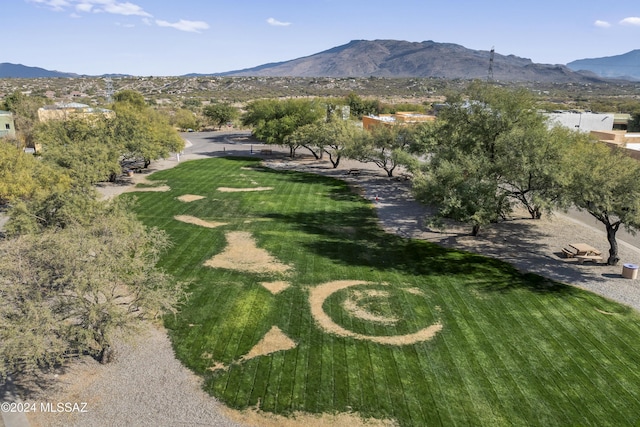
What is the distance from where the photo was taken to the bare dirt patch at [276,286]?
2667cm

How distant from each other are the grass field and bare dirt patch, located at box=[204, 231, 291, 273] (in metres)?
0.15

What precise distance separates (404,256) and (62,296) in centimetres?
2297

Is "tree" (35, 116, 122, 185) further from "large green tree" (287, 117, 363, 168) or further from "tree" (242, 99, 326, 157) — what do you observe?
"large green tree" (287, 117, 363, 168)

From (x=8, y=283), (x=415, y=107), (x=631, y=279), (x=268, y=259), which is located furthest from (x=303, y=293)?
(x=415, y=107)

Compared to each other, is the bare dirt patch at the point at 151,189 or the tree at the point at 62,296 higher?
the tree at the point at 62,296

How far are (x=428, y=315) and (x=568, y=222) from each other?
24424mm

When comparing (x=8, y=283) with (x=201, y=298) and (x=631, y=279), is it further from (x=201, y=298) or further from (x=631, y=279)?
(x=631, y=279)

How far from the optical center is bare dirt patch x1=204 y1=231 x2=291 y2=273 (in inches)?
1171

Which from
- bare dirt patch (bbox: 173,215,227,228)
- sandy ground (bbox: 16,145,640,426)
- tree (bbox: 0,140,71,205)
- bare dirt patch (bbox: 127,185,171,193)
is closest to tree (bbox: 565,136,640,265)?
sandy ground (bbox: 16,145,640,426)

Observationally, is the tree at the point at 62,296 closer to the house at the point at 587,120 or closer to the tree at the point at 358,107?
the house at the point at 587,120

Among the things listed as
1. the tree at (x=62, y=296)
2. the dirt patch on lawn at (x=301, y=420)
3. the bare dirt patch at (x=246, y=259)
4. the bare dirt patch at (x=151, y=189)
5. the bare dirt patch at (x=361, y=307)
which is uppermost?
the tree at (x=62, y=296)

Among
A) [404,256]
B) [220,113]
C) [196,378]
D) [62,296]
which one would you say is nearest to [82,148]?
[62,296]

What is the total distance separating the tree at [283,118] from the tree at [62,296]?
174 ft

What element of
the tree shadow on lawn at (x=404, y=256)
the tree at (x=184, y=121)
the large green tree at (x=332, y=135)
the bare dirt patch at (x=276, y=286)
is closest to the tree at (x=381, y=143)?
the large green tree at (x=332, y=135)
